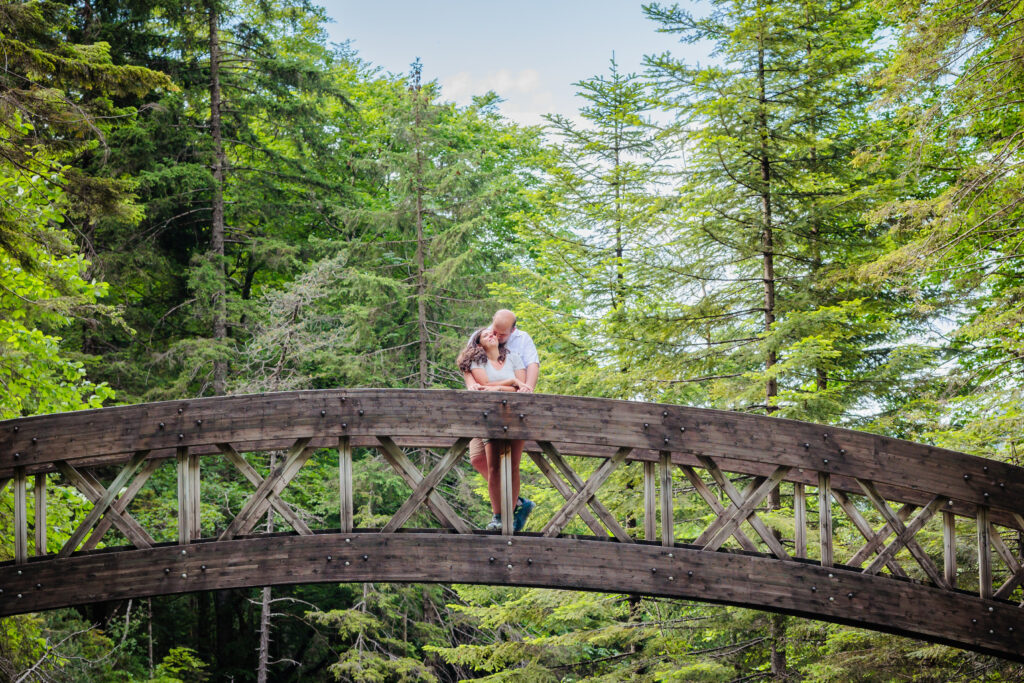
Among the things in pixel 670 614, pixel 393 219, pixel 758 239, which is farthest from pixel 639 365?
pixel 393 219

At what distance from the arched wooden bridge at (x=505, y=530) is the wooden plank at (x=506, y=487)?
0.06 meters

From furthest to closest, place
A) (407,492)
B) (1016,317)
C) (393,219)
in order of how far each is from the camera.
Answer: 1. (393,219)
2. (407,492)
3. (1016,317)

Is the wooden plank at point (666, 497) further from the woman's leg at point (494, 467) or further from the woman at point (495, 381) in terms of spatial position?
the woman's leg at point (494, 467)

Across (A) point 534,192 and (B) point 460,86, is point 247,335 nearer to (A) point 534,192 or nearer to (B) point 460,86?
(A) point 534,192

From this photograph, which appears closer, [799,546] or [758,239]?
[799,546]

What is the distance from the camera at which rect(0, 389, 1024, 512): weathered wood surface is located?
258 inches

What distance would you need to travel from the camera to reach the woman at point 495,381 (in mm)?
6824

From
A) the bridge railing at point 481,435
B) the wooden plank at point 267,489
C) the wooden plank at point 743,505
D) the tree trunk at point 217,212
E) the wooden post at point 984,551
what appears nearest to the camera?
the wooden plank at point 267,489

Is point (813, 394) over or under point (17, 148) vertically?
under

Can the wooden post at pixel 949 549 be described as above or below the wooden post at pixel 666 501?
below

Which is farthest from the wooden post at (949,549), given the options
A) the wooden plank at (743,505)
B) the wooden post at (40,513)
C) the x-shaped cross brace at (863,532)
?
the wooden post at (40,513)

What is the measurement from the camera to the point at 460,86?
1200 inches

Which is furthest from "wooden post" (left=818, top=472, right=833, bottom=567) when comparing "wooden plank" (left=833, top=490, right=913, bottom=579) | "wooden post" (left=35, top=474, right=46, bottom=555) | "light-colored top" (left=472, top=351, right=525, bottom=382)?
"wooden post" (left=35, top=474, right=46, bottom=555)

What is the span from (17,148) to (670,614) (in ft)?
31.1
